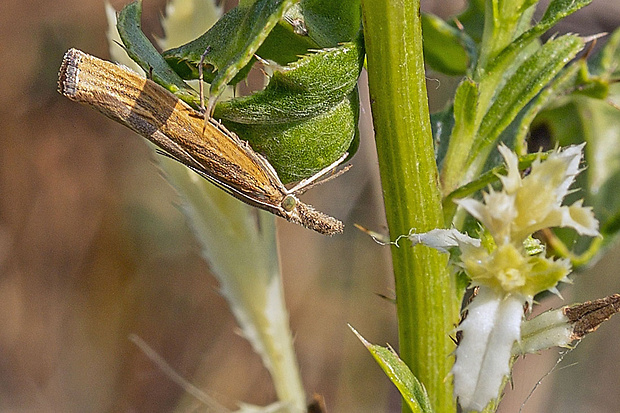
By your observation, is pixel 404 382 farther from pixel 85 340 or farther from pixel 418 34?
pixel 85 340

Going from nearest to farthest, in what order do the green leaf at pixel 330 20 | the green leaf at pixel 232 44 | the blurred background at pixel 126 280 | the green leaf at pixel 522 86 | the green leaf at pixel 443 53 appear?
1. the green leaf at pixel 232 44
2. the green leaf at pixel 330 20
3. the green leaf at pixel 522 86
4. the green leaf at pixel 443 53
5. the blurred background at pixel 126 280

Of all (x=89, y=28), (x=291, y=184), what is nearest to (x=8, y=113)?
(x=89, y=28)

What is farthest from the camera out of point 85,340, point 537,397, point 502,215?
point 85,340

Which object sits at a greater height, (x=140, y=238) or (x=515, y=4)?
(x=515, y=4)

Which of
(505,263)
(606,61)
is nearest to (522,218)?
(505,263)

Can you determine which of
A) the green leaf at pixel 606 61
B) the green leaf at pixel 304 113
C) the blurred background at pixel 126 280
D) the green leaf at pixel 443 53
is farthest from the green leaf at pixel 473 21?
the blurred background at pixel 126 280

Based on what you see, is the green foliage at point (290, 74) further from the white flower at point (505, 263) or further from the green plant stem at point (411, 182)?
the white flower at point (505, 263)

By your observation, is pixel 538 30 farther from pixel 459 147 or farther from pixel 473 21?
pixel 473 21

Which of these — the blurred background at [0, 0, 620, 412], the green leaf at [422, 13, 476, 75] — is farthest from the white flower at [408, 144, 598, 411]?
the blurred background at [0, 0, 620, 412]
